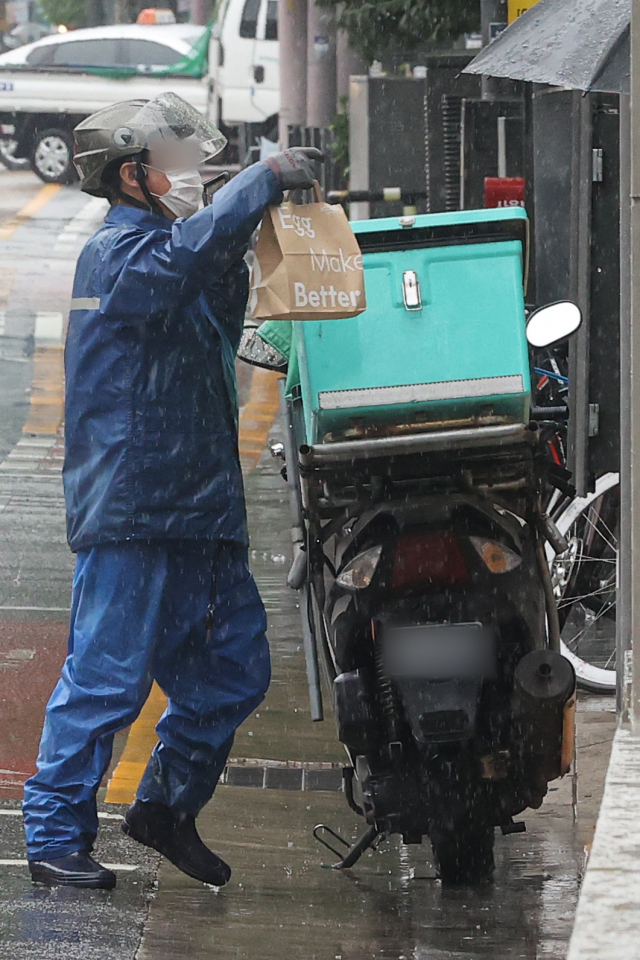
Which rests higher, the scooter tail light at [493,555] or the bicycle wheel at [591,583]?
the scooter tail light at [493,555]

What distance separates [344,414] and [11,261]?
47.9ft

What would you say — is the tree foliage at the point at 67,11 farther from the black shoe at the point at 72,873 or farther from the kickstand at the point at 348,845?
the black shoe at the point at 72,873

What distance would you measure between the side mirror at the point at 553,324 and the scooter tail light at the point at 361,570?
87 centimetres

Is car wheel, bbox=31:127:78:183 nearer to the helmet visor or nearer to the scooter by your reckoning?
the helmet visor

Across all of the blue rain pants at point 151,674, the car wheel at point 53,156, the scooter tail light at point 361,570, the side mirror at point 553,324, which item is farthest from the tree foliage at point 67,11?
the scooter tail light at point 361,570

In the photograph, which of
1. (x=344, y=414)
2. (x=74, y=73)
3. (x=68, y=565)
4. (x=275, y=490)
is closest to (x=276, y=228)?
(x=344, y=414)

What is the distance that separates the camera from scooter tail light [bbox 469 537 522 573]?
421 centimetres

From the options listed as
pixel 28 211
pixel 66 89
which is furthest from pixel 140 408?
pixel 66 89

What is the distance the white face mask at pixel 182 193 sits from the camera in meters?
4.55


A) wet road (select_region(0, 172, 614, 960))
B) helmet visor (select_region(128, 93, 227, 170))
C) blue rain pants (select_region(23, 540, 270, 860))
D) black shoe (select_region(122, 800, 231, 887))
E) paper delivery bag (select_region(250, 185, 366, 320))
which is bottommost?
wet road (select_region(0, 172, 614, 960))

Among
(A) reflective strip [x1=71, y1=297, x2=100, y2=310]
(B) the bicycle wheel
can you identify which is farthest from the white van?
(A) reflective strip [x1=71, y1=297, x2=100, y2=310]

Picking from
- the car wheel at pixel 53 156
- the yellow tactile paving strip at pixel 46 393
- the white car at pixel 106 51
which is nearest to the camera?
the yellow tactile paving strip at pixel 46 393

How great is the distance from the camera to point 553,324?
4.75 metres

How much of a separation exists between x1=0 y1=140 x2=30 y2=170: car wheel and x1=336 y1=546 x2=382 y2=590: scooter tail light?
73.2 ft
